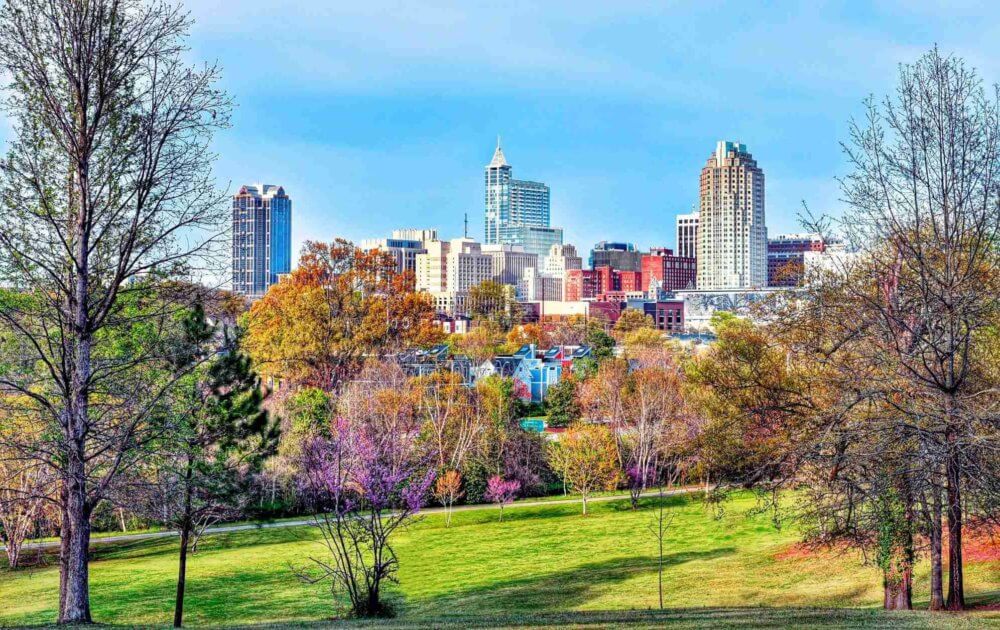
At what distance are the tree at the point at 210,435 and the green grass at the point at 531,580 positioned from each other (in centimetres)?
257

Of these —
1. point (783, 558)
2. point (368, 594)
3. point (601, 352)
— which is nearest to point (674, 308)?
point (601, 352)

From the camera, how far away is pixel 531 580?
2697 centimetres

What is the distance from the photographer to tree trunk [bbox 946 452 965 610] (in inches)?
522

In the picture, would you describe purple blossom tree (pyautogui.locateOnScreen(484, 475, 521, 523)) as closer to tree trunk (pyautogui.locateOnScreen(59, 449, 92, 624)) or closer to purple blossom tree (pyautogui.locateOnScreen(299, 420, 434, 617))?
purple blossom tree (pyautogui.locateOnScreen(299, 420, 434, 617))

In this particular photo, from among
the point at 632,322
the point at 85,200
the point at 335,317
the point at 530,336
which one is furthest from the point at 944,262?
the point at 632,322

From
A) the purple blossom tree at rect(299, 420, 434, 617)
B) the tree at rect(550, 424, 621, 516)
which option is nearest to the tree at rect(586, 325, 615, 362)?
the tree at rect(550, 424, 621, 516)

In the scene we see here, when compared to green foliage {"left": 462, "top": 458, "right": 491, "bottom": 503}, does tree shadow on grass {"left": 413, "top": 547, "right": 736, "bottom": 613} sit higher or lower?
lower

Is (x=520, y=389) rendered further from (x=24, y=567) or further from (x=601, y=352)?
(x=24, y=567)

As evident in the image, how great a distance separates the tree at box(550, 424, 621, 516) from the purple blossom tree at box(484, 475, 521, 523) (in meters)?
2.26

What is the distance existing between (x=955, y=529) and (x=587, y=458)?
27.6 metres

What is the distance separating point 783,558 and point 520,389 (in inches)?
1503

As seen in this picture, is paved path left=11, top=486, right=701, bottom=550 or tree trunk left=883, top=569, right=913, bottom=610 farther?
paved path left=11, top=486, right=701, bottom=550

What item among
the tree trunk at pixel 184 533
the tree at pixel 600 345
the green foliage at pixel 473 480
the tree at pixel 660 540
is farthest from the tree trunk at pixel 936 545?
the tree at pixel 600 345

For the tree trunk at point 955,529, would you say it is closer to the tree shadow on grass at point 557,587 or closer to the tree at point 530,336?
the tree shadow on grass at point 557,587
